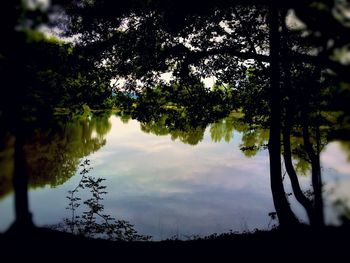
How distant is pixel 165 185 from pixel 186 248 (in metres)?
22.6

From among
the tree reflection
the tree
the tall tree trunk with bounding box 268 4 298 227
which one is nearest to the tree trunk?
the tree

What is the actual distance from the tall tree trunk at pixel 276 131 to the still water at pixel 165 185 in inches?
90.1

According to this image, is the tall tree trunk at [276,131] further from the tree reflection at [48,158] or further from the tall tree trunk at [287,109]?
the tree reflection at [48,158]

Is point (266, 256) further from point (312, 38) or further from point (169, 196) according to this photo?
point (169, 196)

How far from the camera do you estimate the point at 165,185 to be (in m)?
33.3

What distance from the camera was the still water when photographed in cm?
2360

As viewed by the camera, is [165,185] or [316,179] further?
[165,185]

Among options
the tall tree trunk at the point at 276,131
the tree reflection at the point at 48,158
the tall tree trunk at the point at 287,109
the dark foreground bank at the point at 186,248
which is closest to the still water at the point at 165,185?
the tree reflection at the point at 48,158

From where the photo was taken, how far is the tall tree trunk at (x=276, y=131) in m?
12.2

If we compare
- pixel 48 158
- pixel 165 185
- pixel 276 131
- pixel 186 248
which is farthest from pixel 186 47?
pixel 48 158

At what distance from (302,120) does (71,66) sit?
9930mm

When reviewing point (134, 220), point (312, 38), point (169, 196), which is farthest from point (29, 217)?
point (169, 196)

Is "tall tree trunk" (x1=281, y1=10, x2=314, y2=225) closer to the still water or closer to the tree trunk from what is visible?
the tree trunk

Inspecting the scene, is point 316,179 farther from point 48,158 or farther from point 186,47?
point 48,158
